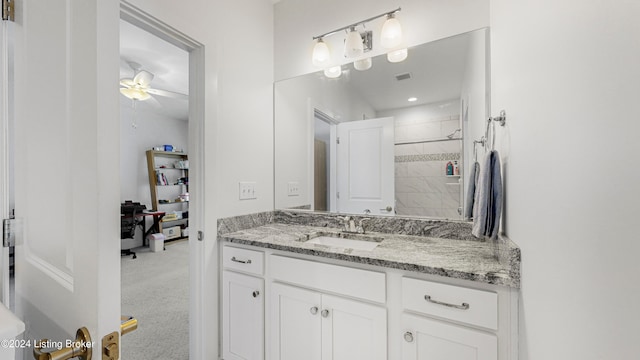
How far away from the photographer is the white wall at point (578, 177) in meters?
0.35

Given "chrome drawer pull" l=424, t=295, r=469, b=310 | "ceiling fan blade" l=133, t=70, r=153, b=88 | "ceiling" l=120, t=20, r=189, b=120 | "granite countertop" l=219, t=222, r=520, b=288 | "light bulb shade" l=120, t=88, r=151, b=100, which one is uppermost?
"ceiling" l=120, t=20, r=189, b=120

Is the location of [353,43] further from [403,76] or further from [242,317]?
[242,317]

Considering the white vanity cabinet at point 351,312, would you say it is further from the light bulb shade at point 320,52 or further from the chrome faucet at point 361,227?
the light bulb shade at point 320,52

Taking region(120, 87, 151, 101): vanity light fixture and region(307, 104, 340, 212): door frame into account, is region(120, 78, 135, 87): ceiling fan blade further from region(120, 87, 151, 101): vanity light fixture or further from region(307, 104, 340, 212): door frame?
region(307, 104, 340, 212): door frame

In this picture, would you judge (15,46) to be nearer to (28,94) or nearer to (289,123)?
(28,94)

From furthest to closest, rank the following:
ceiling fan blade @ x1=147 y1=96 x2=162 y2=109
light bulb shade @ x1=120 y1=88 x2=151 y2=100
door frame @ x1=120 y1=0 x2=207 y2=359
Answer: ceiling fan blade @ x1=147 y1=96 x2=162 y2=109 → light bulb shade @ x1=120 y1=88 x2=151 y2=100 → door frame @ x1=120 y1=0 x2=207 y2=359

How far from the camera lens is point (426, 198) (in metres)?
1.68

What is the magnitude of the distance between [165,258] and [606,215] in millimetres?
4902

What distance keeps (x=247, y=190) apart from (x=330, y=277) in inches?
37.1

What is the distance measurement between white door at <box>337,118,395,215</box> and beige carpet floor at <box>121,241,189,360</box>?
5.30ft

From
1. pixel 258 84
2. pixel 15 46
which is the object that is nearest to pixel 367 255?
pixel 15 46

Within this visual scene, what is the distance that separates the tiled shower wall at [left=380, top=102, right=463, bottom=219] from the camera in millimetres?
1605

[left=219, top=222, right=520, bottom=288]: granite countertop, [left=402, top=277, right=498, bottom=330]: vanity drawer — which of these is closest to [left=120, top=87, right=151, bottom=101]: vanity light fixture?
[left=219, top=222, right=520, bottom=288]: granite countertop

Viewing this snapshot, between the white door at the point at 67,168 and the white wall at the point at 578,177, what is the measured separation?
786 mm
